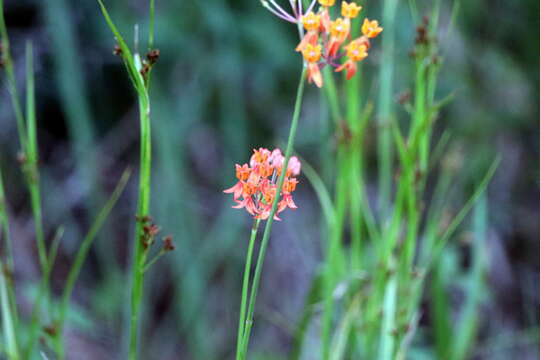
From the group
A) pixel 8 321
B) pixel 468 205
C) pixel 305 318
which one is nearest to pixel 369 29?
pixel 468 205

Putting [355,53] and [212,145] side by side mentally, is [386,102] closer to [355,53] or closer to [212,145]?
[355,53]

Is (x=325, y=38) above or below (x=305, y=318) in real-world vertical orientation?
above

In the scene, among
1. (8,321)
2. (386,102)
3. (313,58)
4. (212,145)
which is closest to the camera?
(313,58)

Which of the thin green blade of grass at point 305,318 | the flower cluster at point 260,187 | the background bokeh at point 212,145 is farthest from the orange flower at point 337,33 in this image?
the background bokeh at point 212,145

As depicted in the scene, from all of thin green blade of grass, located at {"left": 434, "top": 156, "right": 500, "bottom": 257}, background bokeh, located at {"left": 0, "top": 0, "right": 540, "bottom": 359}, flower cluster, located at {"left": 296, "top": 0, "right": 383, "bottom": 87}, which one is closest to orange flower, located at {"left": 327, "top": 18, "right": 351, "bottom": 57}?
flower cluster, located at {"left": 296, "top": 0, "right": 383, "bottom": 87}

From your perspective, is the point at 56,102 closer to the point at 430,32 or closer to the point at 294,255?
the point at 294,255

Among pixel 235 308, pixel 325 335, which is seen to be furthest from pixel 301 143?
pixel 325 335
